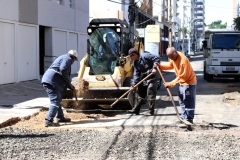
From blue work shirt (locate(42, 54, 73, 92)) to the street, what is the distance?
39.3 inches

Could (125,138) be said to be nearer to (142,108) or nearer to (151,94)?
(151,94)

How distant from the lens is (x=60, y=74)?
1095 cm

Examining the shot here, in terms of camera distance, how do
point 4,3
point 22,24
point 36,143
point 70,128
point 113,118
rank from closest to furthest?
point 36,143
point 70,128
point 113,118
point 4,3
point 22,24

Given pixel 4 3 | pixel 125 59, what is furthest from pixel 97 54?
pixel 4 3

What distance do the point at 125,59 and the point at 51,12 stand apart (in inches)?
494

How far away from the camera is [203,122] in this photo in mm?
11086

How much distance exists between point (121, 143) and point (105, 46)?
6.06 m

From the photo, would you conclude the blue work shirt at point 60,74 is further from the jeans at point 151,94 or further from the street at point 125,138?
the jeans at point 151,94

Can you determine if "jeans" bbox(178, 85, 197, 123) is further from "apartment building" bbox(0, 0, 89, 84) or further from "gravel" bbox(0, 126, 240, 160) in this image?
"apartment building" bbox(0, 0, 89, 84)

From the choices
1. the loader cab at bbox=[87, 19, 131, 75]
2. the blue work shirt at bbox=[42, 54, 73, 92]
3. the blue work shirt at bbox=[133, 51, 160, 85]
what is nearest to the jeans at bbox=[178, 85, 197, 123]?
the blue work shirt at bbox=[133, 51, 160, 85]

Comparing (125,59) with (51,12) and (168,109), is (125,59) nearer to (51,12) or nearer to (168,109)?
(168,109)

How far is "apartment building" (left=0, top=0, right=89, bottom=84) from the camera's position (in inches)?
810

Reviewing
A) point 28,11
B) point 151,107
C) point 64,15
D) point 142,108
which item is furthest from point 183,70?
point 64,15

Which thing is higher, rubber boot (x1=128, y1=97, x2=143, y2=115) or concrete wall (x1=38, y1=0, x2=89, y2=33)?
concrete wall (x1=38, y1=0, x2=89, y2=33)
